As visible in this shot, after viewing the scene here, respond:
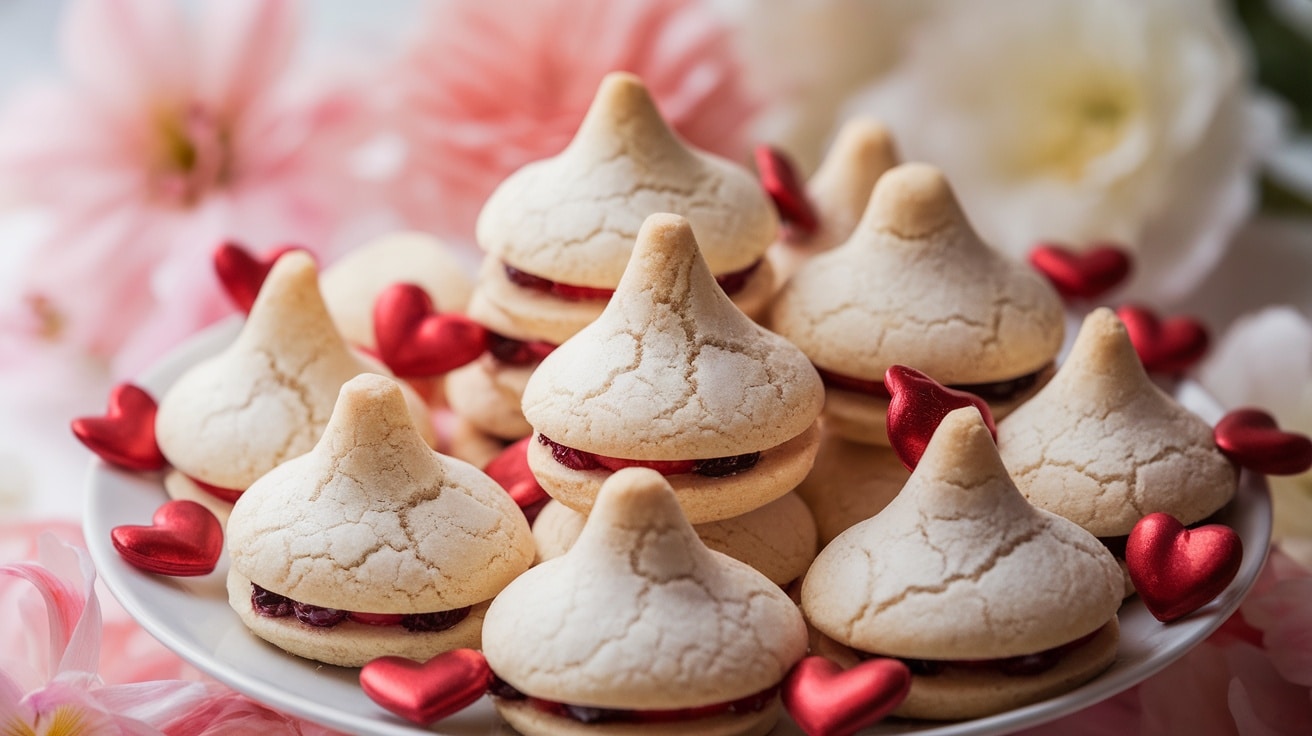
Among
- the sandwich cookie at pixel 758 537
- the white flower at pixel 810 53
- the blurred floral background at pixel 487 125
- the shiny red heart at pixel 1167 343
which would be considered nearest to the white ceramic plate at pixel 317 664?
the sandwich cookie at pixel 758 537

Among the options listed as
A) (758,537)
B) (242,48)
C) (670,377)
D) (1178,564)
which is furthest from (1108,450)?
(242,48)

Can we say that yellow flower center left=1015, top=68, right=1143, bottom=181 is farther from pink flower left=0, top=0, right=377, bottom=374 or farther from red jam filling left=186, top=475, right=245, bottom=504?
red jam filling left=186, top=475, right=245, bottom=504

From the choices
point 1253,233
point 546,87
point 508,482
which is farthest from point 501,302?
point 1253,233

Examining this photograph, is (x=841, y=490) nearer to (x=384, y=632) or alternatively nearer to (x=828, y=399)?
(x=828, y=399)

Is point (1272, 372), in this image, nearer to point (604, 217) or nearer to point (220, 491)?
point (604, 217)

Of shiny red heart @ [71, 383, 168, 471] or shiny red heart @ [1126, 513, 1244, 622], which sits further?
shiny red heart @ [71, 383, 168, 471]

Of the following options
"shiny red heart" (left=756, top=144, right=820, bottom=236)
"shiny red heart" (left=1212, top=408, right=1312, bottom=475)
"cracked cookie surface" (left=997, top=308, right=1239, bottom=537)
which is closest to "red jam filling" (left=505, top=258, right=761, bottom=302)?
"shiny red heart" (left=756, top=144, right=820, bottom=236)
